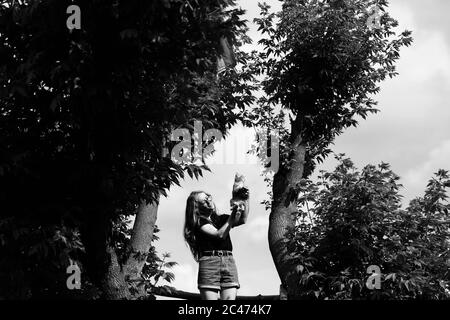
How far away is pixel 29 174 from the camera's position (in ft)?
37.8

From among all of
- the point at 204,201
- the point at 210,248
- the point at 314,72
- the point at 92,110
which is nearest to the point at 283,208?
the point at 314,72

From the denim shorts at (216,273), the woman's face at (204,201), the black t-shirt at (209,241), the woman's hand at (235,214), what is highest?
the woman's face at (204,201)

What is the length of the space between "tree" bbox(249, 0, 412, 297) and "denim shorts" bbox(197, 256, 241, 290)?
28.2ft

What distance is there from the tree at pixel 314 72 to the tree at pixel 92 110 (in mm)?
5922

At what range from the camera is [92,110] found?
1096cm

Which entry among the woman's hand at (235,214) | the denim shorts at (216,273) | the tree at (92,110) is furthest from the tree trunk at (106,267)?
the woman's hand at (235,214)

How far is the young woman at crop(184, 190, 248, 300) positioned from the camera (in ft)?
29.2

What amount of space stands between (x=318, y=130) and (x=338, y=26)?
2.87m

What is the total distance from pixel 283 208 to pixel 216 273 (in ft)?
31.1

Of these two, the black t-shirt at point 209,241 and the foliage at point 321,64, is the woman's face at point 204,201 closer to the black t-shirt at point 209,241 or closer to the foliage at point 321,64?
the black t-shirt at point 209,241

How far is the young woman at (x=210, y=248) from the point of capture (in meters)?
8.90

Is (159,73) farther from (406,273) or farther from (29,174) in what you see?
(406,273)

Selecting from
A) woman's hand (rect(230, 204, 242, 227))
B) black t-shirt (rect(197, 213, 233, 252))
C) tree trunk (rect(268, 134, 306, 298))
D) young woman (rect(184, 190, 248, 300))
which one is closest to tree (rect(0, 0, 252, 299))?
young woman (rect(184, 190, 248, 300))

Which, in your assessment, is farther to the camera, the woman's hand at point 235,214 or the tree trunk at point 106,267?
the tree trunk at point 106,267
